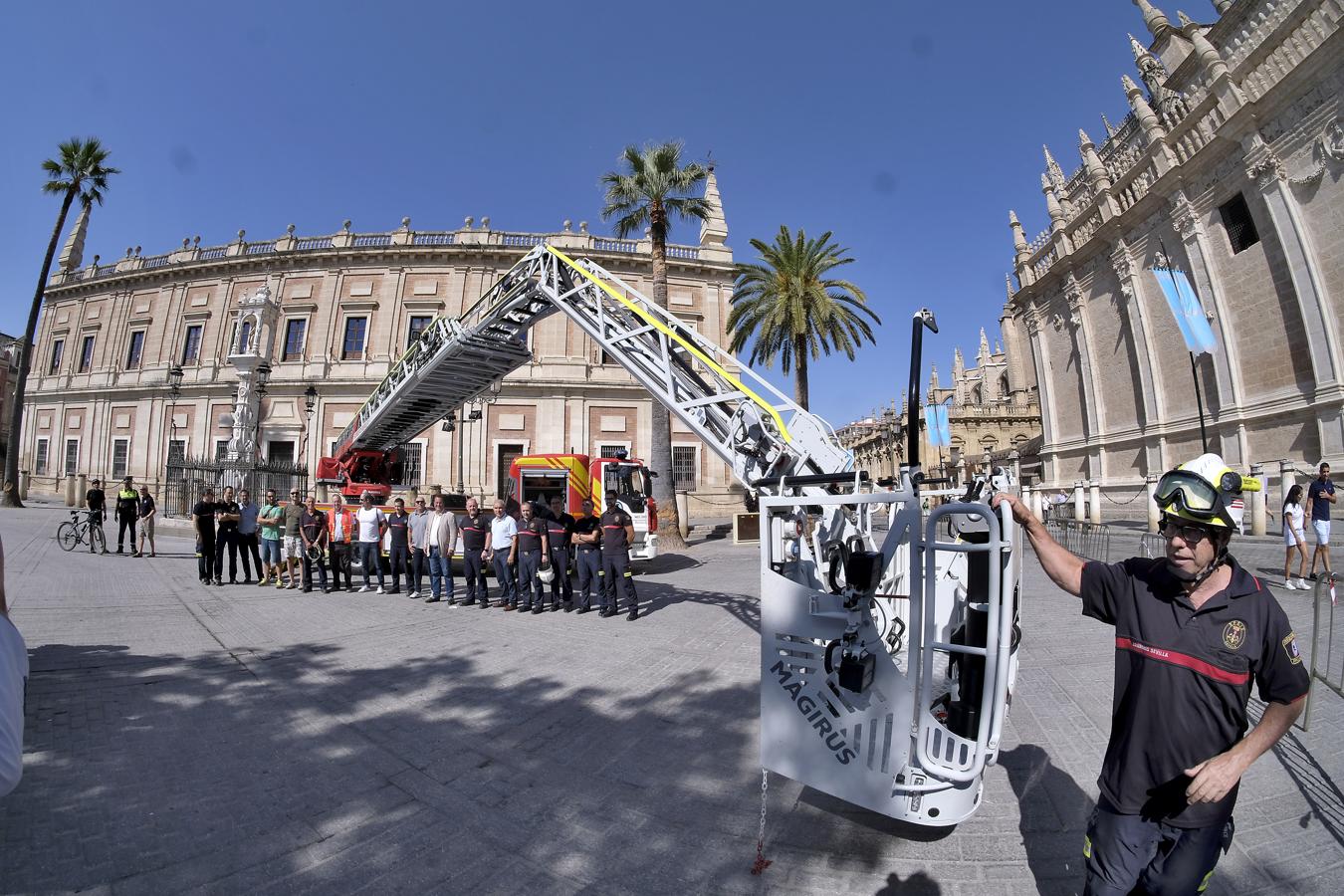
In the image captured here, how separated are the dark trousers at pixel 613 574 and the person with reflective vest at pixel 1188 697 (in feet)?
20.6

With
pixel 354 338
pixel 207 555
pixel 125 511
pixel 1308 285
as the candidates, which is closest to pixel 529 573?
pixel 207 555

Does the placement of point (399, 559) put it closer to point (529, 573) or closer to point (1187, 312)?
point (529, 573)

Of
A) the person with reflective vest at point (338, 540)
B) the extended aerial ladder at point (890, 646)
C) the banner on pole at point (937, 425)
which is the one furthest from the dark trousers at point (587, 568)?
the banner on pole at point (937, 425)

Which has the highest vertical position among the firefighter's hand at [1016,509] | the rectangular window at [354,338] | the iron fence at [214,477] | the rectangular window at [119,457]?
the rectangular window at [354,338]

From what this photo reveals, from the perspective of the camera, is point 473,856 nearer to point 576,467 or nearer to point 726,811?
point 726,811

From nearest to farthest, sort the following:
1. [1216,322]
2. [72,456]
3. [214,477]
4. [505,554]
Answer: [505,554] → [1216,322] → [214,477] → [72,456]

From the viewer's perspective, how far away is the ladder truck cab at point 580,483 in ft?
46.8

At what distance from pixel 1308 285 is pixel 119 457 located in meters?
54.4

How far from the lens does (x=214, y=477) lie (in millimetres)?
22375

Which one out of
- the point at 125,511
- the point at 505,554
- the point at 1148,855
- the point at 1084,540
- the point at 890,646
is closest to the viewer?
the point at 1148,855

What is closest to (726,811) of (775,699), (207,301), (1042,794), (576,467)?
(775,699)

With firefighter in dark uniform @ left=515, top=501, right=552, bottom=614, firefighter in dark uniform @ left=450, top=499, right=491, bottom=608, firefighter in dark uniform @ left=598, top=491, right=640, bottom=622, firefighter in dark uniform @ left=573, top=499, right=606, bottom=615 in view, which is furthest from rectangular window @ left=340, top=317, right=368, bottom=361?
firefighter in dark uniform @ left=598, top=491, right=640, bottom=622

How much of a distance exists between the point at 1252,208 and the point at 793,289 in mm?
16126

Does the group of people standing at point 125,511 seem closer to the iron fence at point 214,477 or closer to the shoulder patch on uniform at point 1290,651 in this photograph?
the iron fence at point 214,477
